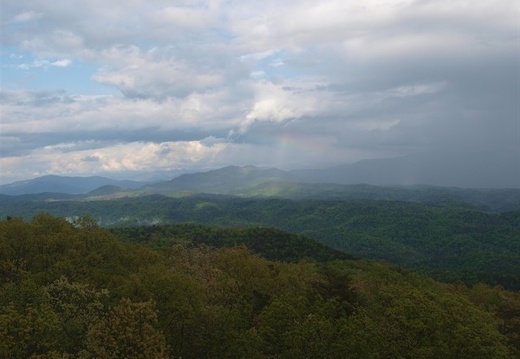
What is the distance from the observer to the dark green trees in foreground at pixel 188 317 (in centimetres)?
4122

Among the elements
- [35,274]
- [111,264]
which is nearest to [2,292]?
[35,274]

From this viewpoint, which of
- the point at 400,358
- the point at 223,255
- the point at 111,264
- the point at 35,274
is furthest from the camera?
the point at 223,255

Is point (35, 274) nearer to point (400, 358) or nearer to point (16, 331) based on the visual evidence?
point (16, 331)

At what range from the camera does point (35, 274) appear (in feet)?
218

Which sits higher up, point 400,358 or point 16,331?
point 16,331

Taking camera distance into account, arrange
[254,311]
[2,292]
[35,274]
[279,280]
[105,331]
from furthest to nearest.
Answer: [279,280], [254,311], [35,274], [2,292], [105,331]

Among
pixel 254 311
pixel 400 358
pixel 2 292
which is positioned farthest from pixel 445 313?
pixel 2 292

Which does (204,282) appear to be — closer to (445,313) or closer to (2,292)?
(2,292)

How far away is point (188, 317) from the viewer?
5262 cm

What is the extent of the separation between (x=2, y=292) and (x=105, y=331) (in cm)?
1887

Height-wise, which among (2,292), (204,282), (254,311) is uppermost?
(2,292)

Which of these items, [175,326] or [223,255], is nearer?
[175,326]

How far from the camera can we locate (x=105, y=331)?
41219 mm

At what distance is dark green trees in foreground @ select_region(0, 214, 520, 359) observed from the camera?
1623 inches
